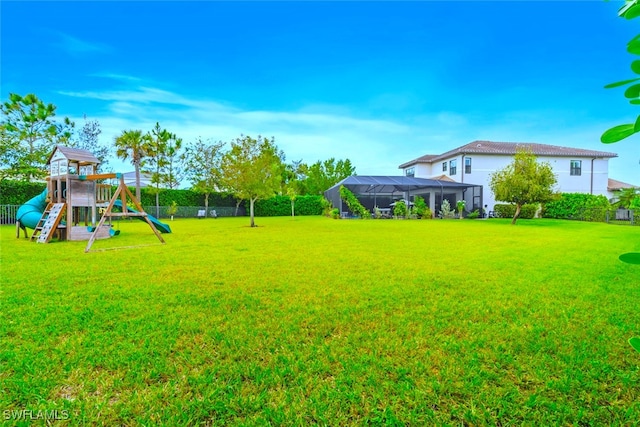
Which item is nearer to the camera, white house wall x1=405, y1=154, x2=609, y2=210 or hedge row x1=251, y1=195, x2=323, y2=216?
white house wall x1=405, y1=154, x2=609, y2=210

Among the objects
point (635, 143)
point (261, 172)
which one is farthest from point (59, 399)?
point (261, 172)

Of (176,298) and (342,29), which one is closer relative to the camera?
(176,298)

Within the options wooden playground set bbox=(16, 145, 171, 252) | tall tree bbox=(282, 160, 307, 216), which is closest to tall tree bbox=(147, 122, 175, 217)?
tall tree bbox=(282, 160, 307, 216)

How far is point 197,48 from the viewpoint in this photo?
1225cm

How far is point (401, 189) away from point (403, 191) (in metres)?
0.59

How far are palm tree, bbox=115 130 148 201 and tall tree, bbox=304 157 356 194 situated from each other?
20275mm

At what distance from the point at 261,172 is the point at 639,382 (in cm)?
1575

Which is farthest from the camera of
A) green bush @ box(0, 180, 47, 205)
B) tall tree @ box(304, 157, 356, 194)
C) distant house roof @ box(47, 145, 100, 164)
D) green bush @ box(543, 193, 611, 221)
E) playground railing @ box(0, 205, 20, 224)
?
tall tree @ box(304, 157, 356, 194)

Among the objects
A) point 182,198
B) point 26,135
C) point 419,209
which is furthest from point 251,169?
point 26,135

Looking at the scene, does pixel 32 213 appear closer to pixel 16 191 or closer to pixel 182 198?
pixel 16 191

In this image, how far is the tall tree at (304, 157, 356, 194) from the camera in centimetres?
4256

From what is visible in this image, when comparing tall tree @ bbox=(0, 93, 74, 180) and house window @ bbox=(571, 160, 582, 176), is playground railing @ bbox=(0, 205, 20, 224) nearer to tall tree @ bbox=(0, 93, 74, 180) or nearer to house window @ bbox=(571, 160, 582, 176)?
tall tree @ bbox=(0, 93, 74, 180)

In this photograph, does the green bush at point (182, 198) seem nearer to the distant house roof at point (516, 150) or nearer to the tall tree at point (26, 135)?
the tall tree at point (26, 135)

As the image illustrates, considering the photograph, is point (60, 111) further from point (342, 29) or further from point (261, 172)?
point (342, 29)
